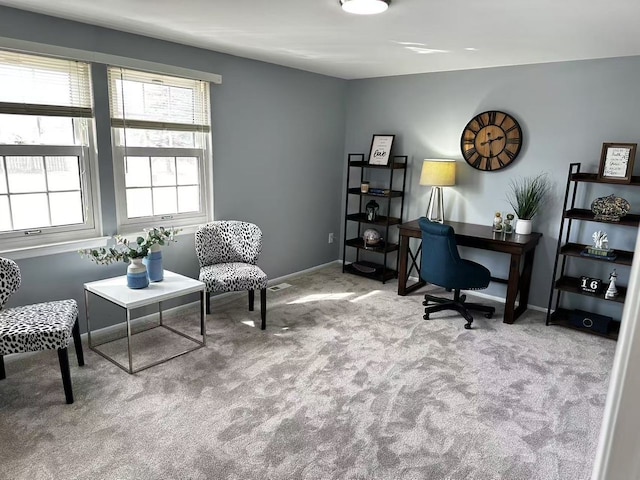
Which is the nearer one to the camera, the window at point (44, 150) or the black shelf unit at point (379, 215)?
the window at point (44, 150)

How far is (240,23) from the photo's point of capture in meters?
2.89

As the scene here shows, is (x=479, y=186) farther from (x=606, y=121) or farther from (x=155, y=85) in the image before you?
(x=155, y=85)

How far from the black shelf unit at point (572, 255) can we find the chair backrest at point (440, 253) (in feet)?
2.82

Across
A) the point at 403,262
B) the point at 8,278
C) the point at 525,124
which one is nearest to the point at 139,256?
the point at 8,278

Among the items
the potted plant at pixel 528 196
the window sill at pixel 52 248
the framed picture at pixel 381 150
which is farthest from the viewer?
the framed picture at pixel 381 150

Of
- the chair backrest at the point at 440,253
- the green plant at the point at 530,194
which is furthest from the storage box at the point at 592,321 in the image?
the chair backrest at the point at 440,253

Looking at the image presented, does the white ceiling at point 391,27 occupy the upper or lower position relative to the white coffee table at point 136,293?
upper

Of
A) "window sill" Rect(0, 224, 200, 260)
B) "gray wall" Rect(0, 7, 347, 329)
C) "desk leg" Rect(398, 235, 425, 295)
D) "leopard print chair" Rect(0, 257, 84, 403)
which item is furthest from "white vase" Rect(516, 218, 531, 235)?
"leopard print chair" Rect(0, 257, 84, 403)

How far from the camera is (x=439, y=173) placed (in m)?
4.34

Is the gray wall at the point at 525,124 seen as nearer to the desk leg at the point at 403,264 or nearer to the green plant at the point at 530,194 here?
the green plant at the point at 530,194

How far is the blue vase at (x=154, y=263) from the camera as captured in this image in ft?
10.5

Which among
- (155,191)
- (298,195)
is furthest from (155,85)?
(298,195)

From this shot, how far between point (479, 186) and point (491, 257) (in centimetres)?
72

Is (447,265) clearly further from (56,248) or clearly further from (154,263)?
(56,248)
